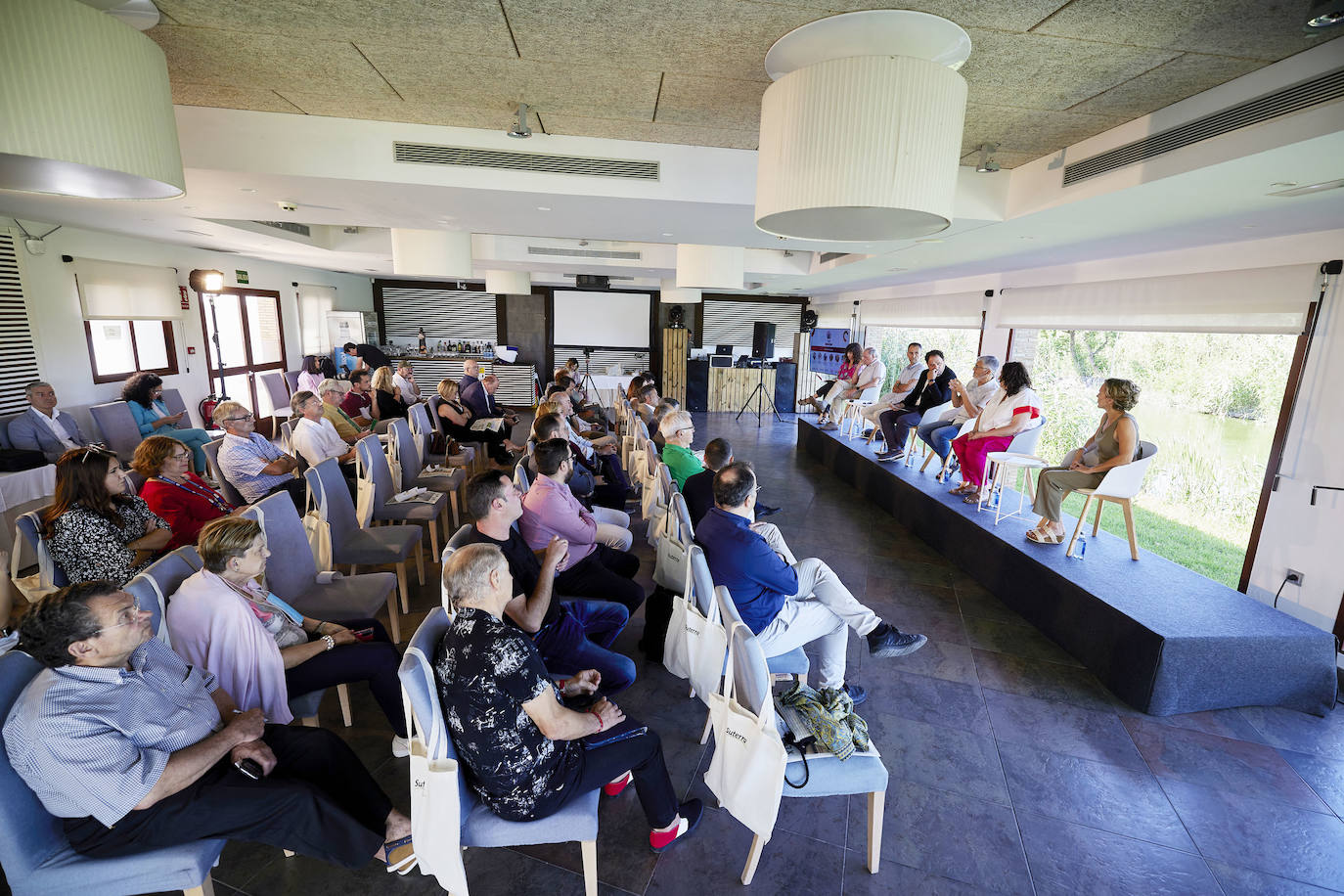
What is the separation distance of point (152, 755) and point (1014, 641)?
4361 mm

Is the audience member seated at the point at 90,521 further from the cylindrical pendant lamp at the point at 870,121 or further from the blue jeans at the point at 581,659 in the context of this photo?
the cylindrical pendant lamp at the point at 870,121

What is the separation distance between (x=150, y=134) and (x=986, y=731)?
4125 millimetres

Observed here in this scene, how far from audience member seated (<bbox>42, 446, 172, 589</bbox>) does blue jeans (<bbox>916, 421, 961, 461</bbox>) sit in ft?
21.4

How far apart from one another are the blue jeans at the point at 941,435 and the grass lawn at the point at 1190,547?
1222 mm

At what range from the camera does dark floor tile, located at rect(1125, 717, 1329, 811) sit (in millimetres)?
2607

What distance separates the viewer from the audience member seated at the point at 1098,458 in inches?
155

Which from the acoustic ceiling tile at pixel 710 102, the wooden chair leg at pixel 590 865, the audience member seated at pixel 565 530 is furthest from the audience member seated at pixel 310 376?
the wooden chair leg at pixel 590 865

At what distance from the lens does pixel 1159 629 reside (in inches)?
121

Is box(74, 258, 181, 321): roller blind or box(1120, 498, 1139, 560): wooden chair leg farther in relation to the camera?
box(74, 258, 181, 321): roller blind

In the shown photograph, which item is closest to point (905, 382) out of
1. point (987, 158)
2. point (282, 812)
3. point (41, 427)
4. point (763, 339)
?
point (987, 158)

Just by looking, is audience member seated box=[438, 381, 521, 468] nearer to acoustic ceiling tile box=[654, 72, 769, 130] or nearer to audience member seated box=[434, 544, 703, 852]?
acoustic ceiling tile box=[654, 72, 769, 130]

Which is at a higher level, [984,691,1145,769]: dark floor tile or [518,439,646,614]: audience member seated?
[518,439,646,614]: audience member seated

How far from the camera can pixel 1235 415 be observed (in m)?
4.99

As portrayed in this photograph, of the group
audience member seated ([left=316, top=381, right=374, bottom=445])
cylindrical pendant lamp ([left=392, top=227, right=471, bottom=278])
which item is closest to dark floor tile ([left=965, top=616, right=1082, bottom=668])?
audience member seated ([left=316, top=381, right=374, bottom=445])
